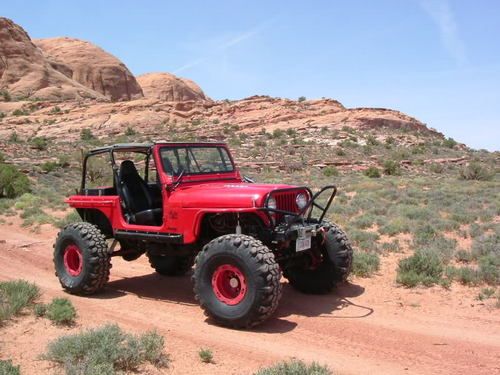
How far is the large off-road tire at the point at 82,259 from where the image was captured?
7000 mm

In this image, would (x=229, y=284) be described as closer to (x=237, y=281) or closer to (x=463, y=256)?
(x=237, y=281)

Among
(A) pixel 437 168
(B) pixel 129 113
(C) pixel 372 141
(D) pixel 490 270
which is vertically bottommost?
(D) pixel 490 270

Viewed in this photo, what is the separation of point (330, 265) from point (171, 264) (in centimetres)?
283

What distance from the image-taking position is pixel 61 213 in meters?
15.4

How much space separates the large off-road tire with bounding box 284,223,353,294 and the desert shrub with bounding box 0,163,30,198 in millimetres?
14951

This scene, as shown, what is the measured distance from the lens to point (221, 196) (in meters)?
5.99

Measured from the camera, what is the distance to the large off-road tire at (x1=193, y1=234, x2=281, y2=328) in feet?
17.9

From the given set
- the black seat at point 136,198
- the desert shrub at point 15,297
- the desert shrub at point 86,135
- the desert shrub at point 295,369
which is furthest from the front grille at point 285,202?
the desert shrub at point 86,135

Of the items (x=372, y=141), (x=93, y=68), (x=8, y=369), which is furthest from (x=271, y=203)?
(x=93, y=68)

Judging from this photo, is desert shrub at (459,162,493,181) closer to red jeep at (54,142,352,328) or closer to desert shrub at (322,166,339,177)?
desert shrub at (322,166,339,177)

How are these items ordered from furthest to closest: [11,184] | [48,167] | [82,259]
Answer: [48,167], [11,184], [82,259]

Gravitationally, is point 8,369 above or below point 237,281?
below

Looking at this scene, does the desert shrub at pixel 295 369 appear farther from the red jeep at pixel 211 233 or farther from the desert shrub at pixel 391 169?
the desert shrub at pixel 391 169

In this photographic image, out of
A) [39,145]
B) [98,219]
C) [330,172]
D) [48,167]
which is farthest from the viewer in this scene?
[39,145]
